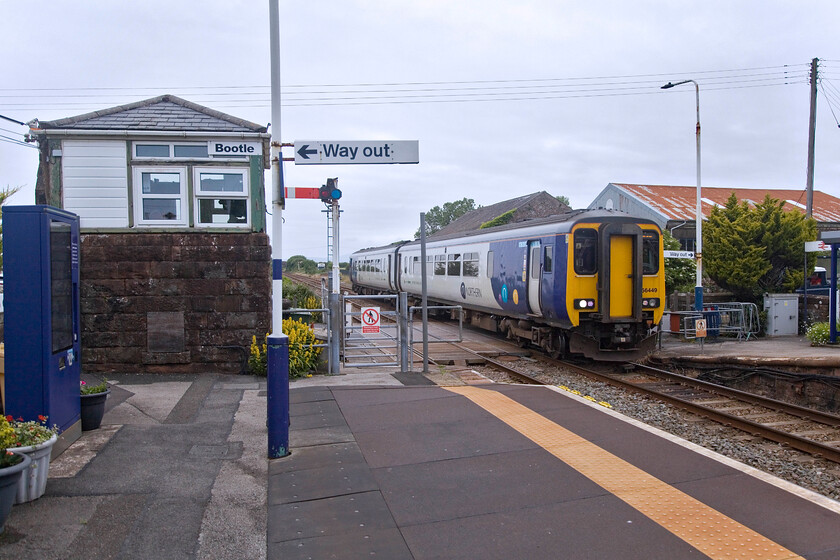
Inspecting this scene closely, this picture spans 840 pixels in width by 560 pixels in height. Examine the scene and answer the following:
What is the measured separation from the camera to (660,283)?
43.3 ft

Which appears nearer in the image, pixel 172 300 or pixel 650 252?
pixel 172 300

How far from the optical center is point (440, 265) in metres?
21.7

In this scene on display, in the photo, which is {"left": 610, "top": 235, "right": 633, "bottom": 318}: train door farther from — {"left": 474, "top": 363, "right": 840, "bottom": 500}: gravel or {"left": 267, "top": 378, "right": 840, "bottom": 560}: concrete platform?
{"left": 267, "top": 378, "right": 840, "bottom": 560}: concrete platform

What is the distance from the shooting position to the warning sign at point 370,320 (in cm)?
1105

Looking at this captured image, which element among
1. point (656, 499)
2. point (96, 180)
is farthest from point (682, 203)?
point (656, 499)

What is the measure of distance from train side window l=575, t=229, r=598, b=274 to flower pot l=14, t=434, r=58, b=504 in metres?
9.77

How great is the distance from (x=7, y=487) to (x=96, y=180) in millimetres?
7216

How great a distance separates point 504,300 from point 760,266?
9.28 meters

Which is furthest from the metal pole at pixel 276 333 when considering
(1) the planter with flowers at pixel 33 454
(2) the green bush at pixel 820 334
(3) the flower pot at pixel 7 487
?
(2) the green bush at pixel 820 334

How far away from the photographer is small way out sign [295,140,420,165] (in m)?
6.97

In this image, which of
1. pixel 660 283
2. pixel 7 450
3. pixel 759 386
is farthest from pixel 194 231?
pixel 759 386

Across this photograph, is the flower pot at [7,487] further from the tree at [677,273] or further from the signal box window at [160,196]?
the tree at [677,273]

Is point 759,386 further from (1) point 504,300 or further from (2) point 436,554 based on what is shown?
(2) point 436,554

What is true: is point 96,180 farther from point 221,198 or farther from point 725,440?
point 725,440
